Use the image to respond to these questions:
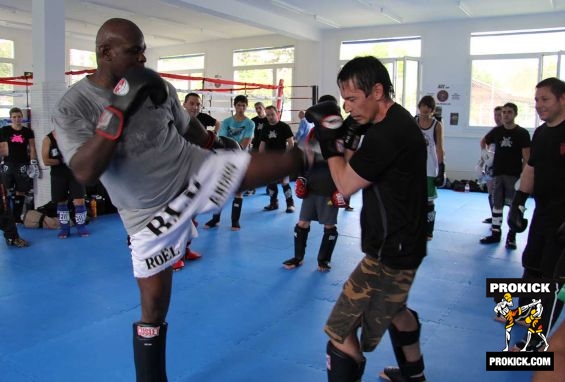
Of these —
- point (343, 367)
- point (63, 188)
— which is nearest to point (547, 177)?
point (343, 367)

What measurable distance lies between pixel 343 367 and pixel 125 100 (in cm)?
121

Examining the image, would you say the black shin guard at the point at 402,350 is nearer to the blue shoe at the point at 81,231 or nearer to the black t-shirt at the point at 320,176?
the black t-shirt at the point at 320,176

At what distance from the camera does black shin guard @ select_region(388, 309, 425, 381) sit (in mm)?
2008

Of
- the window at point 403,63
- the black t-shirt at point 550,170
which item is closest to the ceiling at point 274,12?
the window at point 403,63

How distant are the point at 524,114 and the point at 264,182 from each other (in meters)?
9.69

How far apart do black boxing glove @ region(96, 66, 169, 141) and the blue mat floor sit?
1.39m

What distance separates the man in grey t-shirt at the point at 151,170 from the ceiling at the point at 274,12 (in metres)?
6.53

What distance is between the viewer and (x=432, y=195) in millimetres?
5059

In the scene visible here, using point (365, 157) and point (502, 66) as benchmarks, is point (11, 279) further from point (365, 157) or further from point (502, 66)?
point (502, 66)

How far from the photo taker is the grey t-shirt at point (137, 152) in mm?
1638

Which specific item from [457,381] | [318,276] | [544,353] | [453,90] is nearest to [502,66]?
[453,90]

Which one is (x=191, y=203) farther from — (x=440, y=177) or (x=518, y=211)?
(x=440, y=177)

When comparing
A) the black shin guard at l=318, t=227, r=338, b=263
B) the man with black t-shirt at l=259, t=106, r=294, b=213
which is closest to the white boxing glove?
the man with black t-shirt at l=259, t=106, r=294, b=213

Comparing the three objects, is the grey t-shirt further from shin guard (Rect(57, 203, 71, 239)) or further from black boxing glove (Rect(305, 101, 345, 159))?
shin guard (Rect(57, 203, 71, 239))
